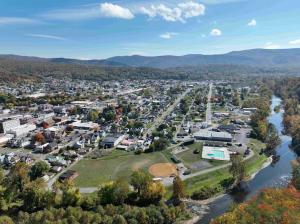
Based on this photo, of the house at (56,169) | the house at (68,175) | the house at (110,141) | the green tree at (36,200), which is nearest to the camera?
the green tree at (36,200)

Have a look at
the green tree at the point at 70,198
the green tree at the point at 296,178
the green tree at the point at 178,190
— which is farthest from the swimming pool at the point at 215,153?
the green tree at the point at 70,198

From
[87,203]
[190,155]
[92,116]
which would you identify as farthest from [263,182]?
[92,116]

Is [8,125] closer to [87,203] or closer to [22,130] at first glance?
[22,130]

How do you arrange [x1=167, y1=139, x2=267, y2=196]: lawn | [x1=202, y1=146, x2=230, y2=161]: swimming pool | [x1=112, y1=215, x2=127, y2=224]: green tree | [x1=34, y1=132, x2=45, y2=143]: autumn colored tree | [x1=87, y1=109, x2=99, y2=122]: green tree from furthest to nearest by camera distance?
1. [x1=87, y1=109, x2=99, y2=122]: green tree
2. [x1=34, y1=132, x2=45, y2=143]: autumn colored tree
3. [x1=202, y1=146, x2=230, y2=161]: swimming pool
4. [x1=167, y1=139, x2=267, y2=196]: lawn
5. [x1=112, y1=215, x2=127, y2=224]: green tree

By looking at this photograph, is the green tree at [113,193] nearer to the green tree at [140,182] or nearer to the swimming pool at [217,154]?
the green tree at [140,182]

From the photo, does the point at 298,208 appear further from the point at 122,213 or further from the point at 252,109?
the point at 252,109

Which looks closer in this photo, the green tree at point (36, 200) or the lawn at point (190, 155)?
the green tree at point (36, 200)

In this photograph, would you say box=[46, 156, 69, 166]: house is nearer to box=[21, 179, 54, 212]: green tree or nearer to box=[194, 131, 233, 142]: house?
box=[21, 179, 54, 212]: green tree

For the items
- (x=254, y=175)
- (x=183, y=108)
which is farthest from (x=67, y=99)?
(x=254, y=175)

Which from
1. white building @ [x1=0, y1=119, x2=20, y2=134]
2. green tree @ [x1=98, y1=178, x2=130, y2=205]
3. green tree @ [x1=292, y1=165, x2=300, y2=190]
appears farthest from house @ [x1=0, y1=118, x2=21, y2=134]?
green tree @ [x1=292, y1=165, x2=300, y2=190]
